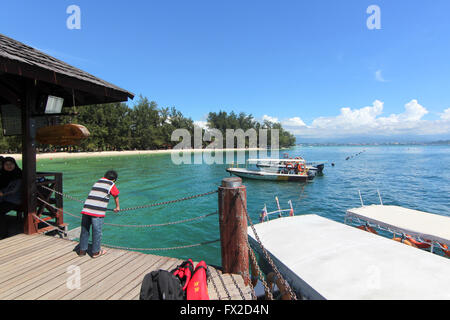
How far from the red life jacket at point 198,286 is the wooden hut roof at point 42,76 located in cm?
499

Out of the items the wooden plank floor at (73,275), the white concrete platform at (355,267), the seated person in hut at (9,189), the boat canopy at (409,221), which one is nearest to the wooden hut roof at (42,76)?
the seated person in hut at (9,189)

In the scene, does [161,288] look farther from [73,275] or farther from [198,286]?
[73,275]

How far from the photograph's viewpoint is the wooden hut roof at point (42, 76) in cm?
412

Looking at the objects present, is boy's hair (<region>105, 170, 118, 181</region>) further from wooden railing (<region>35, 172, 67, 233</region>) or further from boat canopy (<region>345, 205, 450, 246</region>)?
boat canopy (<region>345, 205, 450, 246</region>)

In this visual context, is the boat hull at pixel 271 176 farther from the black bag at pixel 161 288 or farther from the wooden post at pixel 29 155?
the black bag at pixel 161 288

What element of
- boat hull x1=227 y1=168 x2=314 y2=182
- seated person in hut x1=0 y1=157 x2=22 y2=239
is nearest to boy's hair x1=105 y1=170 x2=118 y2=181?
seated person in hut x1=0 y1=157 x2=22 y2=239

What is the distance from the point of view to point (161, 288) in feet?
9.64

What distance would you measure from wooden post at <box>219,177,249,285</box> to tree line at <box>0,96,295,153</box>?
6616 cm

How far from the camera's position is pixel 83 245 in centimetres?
465

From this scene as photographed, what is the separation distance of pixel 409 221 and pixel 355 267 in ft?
17.9

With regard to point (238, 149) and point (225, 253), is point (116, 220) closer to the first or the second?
point (225, 253)

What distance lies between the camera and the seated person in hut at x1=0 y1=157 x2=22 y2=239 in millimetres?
5738

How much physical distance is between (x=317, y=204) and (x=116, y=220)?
15201mm
